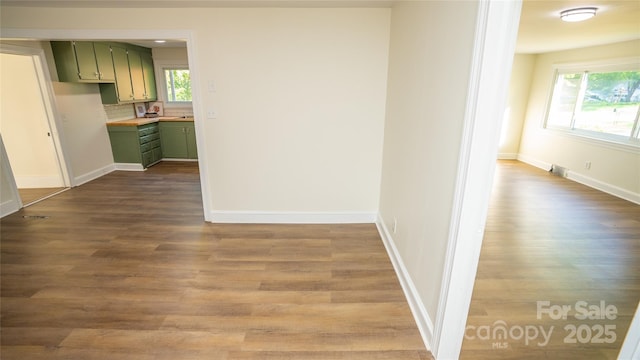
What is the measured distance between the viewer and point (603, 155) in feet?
15.5

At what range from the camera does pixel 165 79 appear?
6387mm

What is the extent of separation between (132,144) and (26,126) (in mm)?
1394

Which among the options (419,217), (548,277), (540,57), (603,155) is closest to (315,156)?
(419,217)

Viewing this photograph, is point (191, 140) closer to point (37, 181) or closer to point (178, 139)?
point (178, 139)

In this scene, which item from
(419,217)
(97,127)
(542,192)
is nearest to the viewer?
(419,217)

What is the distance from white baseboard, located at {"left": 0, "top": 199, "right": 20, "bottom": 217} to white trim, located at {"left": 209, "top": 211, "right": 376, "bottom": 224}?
8.22 feet

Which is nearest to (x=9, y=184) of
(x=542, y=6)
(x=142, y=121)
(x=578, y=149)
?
(x=142, y=121)

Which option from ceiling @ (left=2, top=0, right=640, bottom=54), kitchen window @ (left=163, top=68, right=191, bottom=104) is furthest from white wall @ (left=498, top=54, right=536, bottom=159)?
kitchen window @ (left=163, top=68, right=191, bottom=104)

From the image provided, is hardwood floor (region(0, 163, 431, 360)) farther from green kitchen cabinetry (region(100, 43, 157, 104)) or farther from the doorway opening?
green kitchen cabinetry (region(100, 43, 157, 104))

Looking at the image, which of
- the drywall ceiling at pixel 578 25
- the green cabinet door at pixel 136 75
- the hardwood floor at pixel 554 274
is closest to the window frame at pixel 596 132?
the drywall ceiling at pixel 578 25

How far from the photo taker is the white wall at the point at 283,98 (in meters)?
2.88

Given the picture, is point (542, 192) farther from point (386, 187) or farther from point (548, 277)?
point (386, 187)

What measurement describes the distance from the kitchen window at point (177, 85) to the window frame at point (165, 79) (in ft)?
0.08

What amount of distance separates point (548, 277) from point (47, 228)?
4.98 metres
